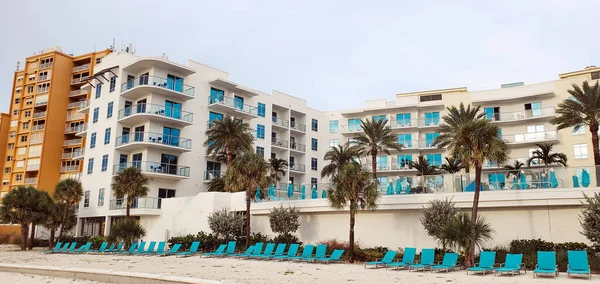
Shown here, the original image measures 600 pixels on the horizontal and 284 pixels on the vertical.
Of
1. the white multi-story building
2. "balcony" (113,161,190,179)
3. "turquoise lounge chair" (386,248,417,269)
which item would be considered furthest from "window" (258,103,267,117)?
"turquoise lounge chair" (386,248,417,269)

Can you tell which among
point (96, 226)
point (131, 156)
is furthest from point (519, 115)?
point (96, 226)

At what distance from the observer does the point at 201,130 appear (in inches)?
1816

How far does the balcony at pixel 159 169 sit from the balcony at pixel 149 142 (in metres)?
1.54

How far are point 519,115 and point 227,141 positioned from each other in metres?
29.4

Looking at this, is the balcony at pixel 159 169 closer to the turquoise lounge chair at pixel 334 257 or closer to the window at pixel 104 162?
the window at pixel 104 162

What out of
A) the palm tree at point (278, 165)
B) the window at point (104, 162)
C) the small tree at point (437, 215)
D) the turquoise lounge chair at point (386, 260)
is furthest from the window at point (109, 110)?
the small tree at point (437, 215)

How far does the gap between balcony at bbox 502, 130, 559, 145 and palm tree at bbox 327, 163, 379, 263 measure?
86.1 feet

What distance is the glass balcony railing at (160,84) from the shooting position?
42375 mm

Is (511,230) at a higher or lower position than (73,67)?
lower

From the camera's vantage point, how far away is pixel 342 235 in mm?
28469

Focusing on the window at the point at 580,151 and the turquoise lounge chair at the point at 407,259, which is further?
the window at the point at 580,151

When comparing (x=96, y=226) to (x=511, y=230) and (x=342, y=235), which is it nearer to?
(x=342, y=235)

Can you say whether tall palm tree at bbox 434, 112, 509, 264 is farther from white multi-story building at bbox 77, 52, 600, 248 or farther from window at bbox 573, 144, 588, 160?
window at bbox 573, 144, 588, 160

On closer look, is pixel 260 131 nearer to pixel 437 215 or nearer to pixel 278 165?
pixel 278 165
